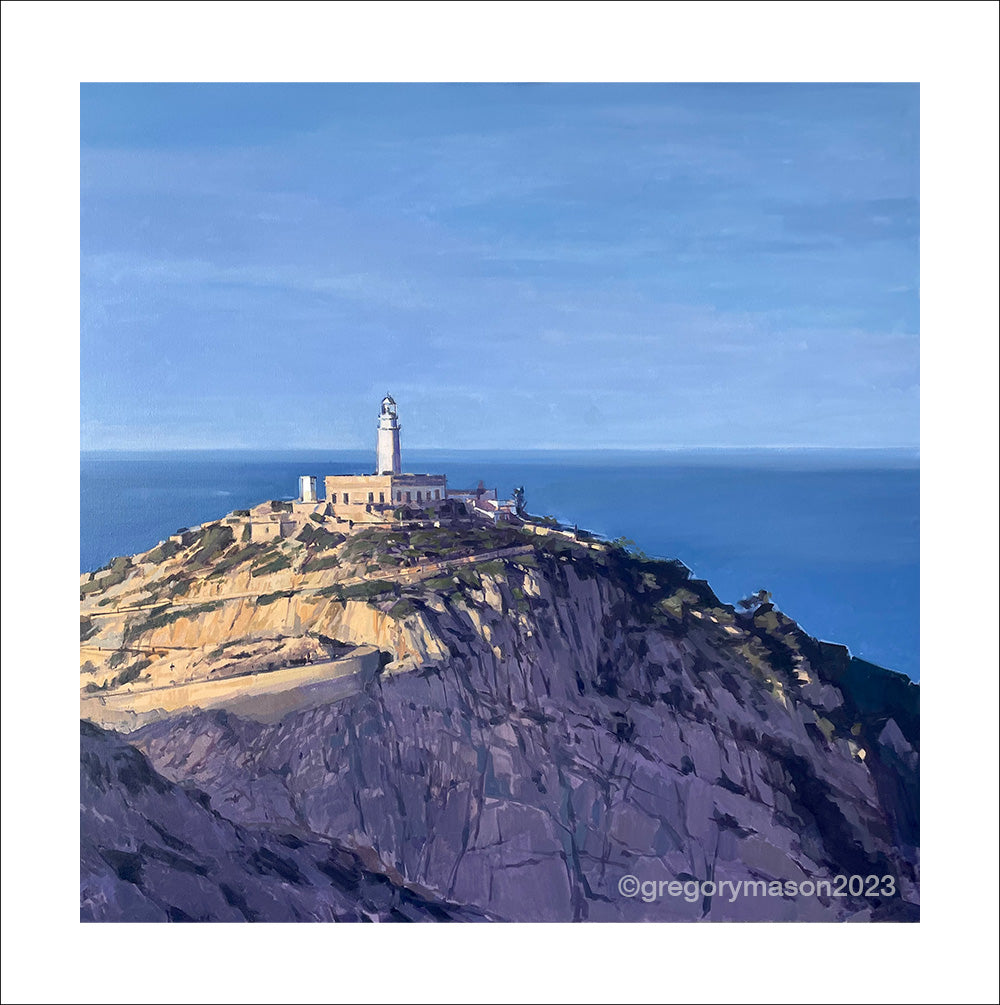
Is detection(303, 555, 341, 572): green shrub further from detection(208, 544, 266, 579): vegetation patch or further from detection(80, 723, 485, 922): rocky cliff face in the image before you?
detection(80, 723, 485, 922): rocky cliff face

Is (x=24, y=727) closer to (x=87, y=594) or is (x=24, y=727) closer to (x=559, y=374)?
(x=87, y=594)

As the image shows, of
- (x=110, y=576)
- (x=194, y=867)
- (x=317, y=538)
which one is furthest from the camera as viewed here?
(x=317, y=538)

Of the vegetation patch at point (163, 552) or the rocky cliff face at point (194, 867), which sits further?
the vegetation patch at point (163, 552)

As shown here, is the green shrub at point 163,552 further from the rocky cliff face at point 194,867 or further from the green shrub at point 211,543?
the rocky cliff face at point 194,867

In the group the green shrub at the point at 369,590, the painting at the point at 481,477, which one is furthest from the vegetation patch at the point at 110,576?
the green shrub at the point at 369,590

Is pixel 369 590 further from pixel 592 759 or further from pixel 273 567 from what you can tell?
pixel 592 759

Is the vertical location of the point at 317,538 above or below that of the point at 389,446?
below

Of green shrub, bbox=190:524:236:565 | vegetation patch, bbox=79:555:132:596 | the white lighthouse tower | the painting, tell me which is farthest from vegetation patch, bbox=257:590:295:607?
the white lighthouse tower

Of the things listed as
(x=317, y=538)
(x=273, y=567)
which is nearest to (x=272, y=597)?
(x=273, y=567)
